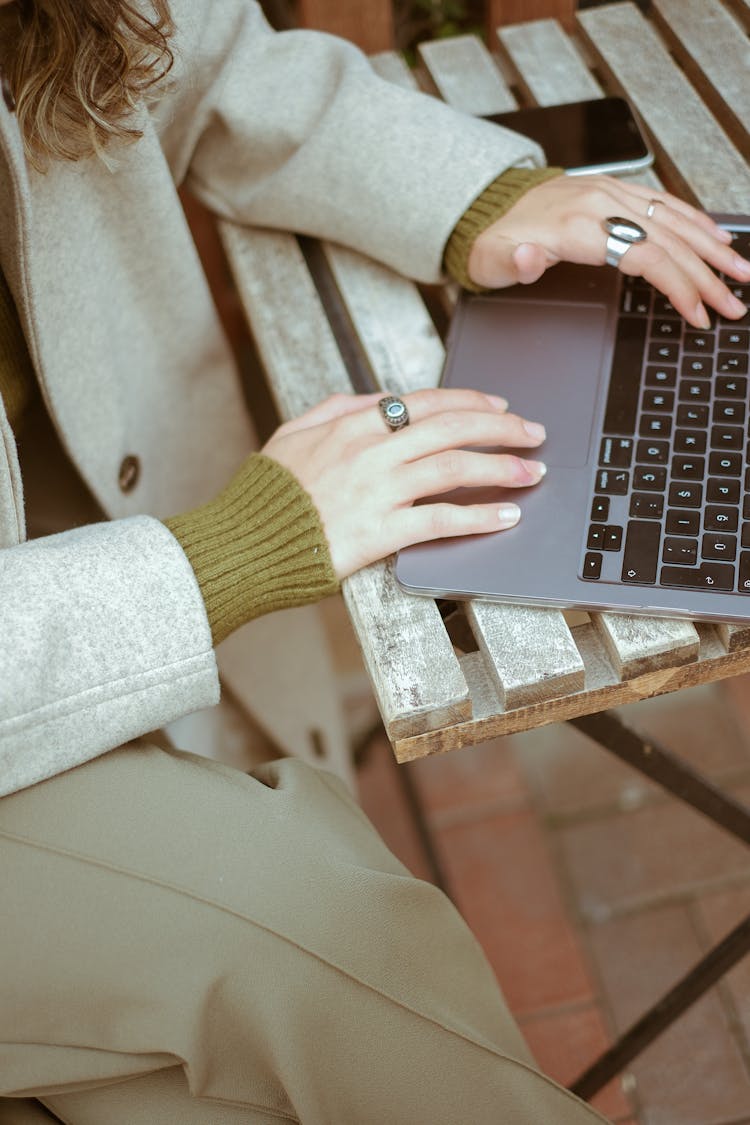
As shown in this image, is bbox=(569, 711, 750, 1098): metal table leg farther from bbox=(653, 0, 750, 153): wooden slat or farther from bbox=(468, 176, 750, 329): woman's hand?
bbox=(653, 0, 750, 153): wooden slat

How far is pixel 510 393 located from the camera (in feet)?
2.73

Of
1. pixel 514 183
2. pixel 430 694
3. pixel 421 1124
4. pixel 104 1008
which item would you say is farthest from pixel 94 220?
pixel 421 1124

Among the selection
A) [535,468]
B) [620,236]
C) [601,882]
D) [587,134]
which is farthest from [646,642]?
[601,882]

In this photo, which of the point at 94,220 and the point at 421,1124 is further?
the point at 94,220

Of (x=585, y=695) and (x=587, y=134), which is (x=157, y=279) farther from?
(x=585, y=695)

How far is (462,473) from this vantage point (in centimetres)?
76

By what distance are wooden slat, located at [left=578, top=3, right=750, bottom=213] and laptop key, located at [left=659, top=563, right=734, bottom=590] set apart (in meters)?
0.41

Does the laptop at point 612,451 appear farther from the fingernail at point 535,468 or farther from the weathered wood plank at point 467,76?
the weathered wood plank at point 467,76

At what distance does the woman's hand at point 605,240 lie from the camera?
0.83 metres

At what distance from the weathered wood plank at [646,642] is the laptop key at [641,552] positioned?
0.03 meters

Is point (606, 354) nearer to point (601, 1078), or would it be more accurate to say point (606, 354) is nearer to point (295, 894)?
point (295, 894)

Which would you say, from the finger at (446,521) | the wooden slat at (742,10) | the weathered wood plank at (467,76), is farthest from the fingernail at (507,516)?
the wooden slat at (742,10)

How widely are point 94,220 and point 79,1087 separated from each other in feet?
2.27

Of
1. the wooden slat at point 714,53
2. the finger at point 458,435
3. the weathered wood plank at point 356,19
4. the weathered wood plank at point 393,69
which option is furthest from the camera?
the weathered wood plank at point 356,19
